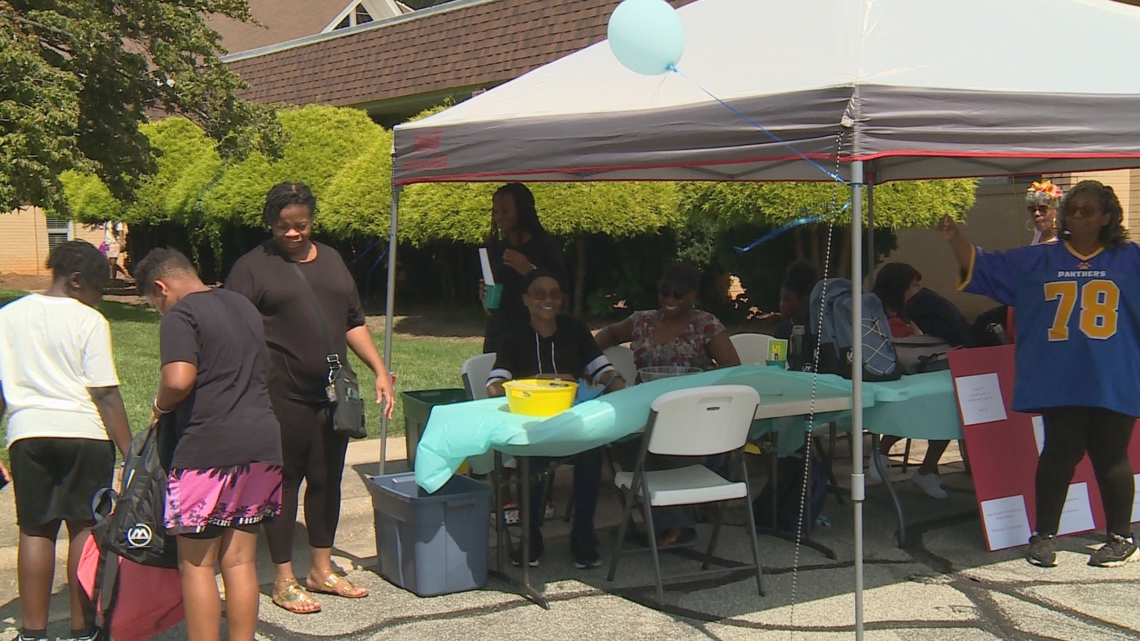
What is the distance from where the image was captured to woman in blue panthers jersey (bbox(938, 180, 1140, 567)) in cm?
501

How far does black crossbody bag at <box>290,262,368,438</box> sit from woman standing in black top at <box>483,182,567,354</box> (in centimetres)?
156

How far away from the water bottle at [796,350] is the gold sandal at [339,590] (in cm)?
265

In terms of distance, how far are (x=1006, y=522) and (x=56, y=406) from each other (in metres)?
4.45

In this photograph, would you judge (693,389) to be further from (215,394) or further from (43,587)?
(43,587)

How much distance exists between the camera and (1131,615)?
4578 mm

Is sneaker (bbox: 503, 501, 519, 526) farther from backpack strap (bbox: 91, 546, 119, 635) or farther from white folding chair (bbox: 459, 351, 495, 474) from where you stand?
backpack strap (bbox: 91, 546, 119, 635)

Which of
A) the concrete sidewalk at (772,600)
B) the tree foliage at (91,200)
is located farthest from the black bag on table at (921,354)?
the tree foliage at (91,200)

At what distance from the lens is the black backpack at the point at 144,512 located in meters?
3.55

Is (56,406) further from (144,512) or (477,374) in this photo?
(477,374)

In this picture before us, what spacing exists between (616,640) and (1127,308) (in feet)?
9.28

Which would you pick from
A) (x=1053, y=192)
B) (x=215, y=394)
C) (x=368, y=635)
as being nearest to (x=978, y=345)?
(x=1053, y=192)

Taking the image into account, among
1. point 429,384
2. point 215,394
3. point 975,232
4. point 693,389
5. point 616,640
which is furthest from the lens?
point 975,232

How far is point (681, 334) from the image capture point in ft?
19.6

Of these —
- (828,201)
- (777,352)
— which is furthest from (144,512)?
(828,201)
